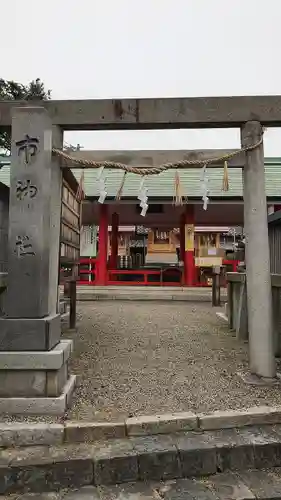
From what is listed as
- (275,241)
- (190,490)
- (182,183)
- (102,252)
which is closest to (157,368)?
(190,490)

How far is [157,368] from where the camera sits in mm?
4875

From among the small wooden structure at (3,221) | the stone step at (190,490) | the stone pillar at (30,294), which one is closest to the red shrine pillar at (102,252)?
the small wooden structure at (3,221)

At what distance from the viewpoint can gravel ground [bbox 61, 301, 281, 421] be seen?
143 inches

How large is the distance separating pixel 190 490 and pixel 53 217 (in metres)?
3.67

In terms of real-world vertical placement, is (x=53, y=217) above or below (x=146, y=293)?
above

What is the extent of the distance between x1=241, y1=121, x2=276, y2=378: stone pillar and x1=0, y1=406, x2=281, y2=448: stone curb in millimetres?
1128

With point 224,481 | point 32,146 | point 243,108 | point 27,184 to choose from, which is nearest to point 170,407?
point 224,481

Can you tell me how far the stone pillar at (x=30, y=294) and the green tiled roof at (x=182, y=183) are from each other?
28.9 ft

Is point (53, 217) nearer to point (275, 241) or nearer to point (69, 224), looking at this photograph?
point (69, 224)

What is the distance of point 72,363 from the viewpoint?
504cm

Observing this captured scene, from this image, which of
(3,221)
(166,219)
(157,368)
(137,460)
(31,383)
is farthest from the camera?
(166,219)

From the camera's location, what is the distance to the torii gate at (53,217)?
135 inches

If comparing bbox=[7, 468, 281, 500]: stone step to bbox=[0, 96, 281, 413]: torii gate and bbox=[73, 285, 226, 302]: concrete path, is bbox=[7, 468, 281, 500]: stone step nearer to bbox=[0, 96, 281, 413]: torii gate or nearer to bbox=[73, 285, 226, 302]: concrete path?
bbox=[0, 96, 281, 413]: torii gate

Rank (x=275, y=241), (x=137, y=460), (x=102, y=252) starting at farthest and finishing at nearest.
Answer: (x=102, y=252), (x=275, y=241), (x=137, y=460)
